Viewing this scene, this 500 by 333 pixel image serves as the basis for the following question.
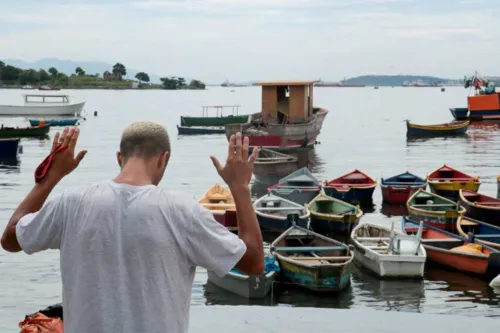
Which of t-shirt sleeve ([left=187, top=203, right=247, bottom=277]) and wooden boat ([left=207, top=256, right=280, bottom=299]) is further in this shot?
wooden boat ([left=207, top=256, right=280, bottom=299])

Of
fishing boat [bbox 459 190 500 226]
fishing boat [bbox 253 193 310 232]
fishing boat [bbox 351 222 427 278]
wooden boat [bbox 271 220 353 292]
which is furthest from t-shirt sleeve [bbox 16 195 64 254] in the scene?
fishing boat [bbox 459 190 500 226]

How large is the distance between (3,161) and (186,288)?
→ 40.4 meters

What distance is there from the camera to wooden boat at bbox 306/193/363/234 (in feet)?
63.8

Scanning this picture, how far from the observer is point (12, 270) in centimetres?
1644

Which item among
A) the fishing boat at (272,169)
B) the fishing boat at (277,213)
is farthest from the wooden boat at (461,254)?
the fishing boat at (272,169)

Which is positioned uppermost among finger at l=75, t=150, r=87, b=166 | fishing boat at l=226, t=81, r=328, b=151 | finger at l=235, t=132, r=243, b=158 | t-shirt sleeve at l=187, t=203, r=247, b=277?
finger at l=235, t=132, r=243, b=158

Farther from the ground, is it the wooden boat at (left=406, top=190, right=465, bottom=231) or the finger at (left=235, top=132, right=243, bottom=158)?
the finger at (left=235, top=132, right=243, bottom=158)

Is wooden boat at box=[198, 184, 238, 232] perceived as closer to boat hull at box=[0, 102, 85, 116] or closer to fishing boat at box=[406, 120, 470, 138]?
fishing boat at box=[406, 120, 470, 138]

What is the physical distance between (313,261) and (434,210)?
7.44 metres

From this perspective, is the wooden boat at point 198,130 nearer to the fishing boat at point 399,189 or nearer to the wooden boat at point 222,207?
the fishing boat at point 399,189

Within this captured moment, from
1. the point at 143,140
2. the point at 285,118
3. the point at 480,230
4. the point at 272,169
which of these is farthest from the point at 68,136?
the point at 285,118

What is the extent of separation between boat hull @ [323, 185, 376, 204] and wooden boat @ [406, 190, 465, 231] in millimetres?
3405

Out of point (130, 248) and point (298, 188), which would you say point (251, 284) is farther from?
point (298, 188)

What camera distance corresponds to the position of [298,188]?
24.6 m
